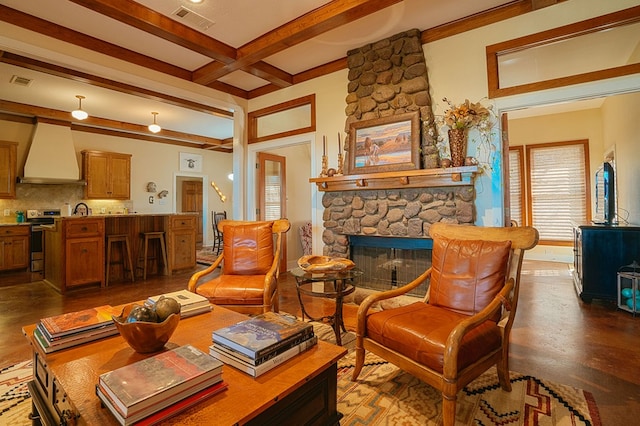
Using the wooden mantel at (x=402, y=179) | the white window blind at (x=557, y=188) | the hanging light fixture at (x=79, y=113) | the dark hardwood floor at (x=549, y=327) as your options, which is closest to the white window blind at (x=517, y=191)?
the white window blind at (x=557, y=188)

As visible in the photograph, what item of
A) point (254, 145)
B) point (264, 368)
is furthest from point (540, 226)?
point (264, 368)

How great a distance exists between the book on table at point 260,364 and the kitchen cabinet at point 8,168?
7186 millimetres

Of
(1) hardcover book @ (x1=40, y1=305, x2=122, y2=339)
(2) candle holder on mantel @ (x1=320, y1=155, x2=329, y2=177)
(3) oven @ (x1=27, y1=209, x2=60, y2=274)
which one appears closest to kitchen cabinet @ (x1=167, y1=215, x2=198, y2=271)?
(3) oven @ (x1=27, y1=209, x2=60, y2=274)

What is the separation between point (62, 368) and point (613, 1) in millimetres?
4293

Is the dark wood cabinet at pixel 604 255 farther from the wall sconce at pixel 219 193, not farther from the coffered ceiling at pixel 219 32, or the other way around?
the wall sconce at pixel 219 193

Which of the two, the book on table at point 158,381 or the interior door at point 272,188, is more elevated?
the interior door at point 272,188

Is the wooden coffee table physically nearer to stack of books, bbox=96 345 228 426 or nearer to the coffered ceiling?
stack of books, bbox=96 345 228 426

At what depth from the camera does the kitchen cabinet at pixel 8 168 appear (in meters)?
5.96

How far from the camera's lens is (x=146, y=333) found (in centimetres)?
133

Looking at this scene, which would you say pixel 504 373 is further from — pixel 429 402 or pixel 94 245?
pixel 94 245

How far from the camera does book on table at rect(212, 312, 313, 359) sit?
1.26 meters

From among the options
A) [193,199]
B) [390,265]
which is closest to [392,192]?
[390,265]

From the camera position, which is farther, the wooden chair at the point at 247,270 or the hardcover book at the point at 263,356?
the wooden chair at the point at 247,270

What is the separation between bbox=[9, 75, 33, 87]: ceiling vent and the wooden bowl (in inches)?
205
